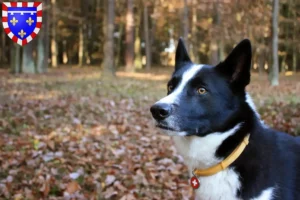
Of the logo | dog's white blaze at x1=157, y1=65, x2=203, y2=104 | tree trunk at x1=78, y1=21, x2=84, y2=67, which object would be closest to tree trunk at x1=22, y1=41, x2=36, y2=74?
the logo

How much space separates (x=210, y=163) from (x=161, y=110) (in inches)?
24.1

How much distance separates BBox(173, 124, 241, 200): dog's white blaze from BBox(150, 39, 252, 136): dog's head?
68 millimetres

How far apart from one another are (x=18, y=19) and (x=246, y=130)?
3164 mm

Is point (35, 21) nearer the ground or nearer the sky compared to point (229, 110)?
nearer the sky

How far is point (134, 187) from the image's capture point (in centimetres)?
530

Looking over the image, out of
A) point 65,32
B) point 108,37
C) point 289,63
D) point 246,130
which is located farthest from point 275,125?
point 289,63

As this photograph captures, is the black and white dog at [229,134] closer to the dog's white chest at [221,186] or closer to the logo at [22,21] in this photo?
the dog's white chest at [221,186]

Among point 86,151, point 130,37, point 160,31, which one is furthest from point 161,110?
point 160,31

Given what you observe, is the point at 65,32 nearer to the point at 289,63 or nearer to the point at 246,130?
the point at 289,63

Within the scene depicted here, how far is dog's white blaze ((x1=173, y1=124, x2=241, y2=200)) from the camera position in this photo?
118 inches

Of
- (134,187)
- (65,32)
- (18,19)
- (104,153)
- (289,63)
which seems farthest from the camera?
(289,63)

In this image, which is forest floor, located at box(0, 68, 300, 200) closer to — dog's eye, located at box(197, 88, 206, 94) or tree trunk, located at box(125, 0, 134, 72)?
dog's eye, located at box(197, 88, 206, 94)

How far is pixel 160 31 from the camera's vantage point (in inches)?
1747

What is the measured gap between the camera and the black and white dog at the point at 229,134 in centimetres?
296
